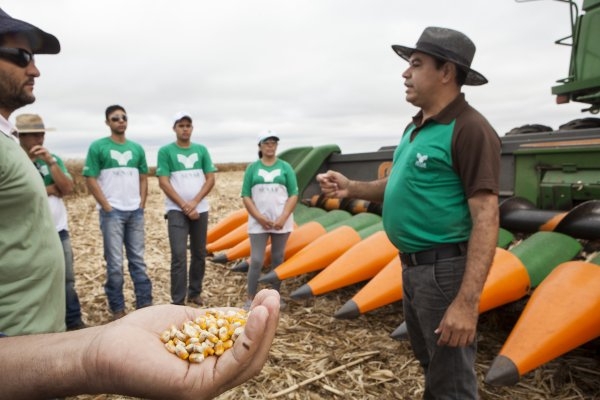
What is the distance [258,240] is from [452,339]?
3327 millimetres

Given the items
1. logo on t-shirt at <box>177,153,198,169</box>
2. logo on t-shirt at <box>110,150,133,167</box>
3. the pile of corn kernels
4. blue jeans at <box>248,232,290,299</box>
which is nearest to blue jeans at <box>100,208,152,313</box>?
logo on t-shirt at <box>110,150,133,167</box>

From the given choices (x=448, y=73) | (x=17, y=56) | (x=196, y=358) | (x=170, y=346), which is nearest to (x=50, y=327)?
(x=170, y=346)

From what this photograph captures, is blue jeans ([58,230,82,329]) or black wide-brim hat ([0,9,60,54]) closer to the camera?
black wide-brim hat ([0,9,60,54])

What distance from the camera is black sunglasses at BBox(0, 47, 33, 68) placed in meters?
1.99

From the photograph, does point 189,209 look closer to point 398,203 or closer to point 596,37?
point 398,203

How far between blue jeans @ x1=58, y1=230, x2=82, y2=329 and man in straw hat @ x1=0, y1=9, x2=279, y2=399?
267 cm

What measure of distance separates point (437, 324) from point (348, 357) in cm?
162

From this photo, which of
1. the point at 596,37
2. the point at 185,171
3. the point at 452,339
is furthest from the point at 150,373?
the point at 596,37

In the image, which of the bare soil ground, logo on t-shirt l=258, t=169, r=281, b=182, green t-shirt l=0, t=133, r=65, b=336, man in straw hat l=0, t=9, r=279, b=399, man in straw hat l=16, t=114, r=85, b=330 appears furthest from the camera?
logo on t-shirt l=258, t=169, r=281, b=182

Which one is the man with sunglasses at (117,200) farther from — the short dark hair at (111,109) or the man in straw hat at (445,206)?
the man in straw hat at (445,206)

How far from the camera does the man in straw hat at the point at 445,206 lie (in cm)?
227

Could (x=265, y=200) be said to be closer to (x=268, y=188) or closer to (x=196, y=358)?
(x=268, y=188)

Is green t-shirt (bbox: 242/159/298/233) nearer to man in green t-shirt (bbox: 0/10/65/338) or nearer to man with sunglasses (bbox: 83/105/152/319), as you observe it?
man with sunglasses (bbox: 83/105/152/319)

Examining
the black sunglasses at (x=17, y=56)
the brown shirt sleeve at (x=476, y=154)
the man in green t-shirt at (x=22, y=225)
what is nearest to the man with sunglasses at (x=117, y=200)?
the man in green t-shirt at (x=22, y=225)
